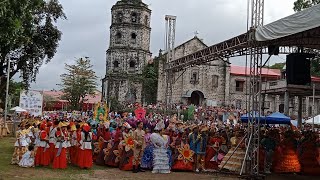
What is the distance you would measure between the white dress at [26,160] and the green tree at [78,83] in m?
32.7

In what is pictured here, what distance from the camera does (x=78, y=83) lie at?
46062 mm

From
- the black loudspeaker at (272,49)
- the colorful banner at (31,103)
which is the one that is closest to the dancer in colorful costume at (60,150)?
the black loudspeaker at (272,49)

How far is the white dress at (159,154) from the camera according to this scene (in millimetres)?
12557

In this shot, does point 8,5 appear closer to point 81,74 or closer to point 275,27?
point 275,27

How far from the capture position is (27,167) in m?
12.6

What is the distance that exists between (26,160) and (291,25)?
8.47 meters

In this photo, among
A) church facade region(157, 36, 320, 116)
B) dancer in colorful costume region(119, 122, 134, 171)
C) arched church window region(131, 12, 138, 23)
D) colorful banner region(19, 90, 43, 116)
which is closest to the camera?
dancer in colorful costume region(119, 122, 134, 171)

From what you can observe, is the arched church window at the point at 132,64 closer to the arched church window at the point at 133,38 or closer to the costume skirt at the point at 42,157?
the arched church window at the point at 133,38

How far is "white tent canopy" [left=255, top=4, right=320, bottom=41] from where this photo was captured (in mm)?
8883

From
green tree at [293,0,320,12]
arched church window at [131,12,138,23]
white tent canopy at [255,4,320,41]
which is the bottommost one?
white tent canopy at [255,4,320,41]

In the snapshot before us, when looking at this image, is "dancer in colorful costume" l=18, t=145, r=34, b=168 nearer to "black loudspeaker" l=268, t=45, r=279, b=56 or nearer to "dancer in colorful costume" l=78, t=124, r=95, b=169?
"dancer in colorful costume" l=78, t=124, r=95, b=169

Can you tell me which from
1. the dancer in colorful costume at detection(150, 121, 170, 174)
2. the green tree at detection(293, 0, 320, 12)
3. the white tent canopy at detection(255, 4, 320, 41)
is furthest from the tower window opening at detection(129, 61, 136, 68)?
the white tent canopy at detection(255, 4, 320, 41)

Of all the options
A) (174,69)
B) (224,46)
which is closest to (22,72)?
(174,69)

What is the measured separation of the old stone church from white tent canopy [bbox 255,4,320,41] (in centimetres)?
3266
